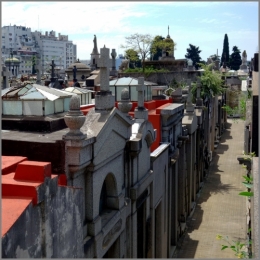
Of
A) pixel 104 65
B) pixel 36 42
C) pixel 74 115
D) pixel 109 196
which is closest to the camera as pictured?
pixel 74 115

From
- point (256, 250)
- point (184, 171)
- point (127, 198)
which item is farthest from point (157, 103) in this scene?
point (256, 250)

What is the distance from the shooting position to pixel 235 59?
12200cm

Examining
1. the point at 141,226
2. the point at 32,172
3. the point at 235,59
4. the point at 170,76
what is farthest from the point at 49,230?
the point at 235,59

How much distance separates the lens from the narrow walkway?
903 inches

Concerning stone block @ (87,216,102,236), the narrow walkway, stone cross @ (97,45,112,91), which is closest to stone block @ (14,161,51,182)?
stone block @ (87,216,102,236)

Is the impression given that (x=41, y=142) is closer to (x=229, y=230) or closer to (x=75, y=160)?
(x=75, y=160)

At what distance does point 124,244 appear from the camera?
546 inches

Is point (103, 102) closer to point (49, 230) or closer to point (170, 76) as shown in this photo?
point (49, 230)

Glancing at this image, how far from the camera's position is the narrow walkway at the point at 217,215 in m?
22.9

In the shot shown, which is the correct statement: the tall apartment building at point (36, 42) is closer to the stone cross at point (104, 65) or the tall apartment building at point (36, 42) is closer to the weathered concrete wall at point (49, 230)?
the stone cross at point (104, 65)

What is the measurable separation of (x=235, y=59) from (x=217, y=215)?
101739 millimetres

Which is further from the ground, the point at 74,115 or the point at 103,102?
the point at 103,102

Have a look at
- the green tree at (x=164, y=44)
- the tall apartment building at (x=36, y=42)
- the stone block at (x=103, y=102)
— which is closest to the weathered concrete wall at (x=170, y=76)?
the green tree at (x=164, y=44)

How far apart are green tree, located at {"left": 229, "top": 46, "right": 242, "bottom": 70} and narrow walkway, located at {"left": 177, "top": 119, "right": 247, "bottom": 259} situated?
8311cm
